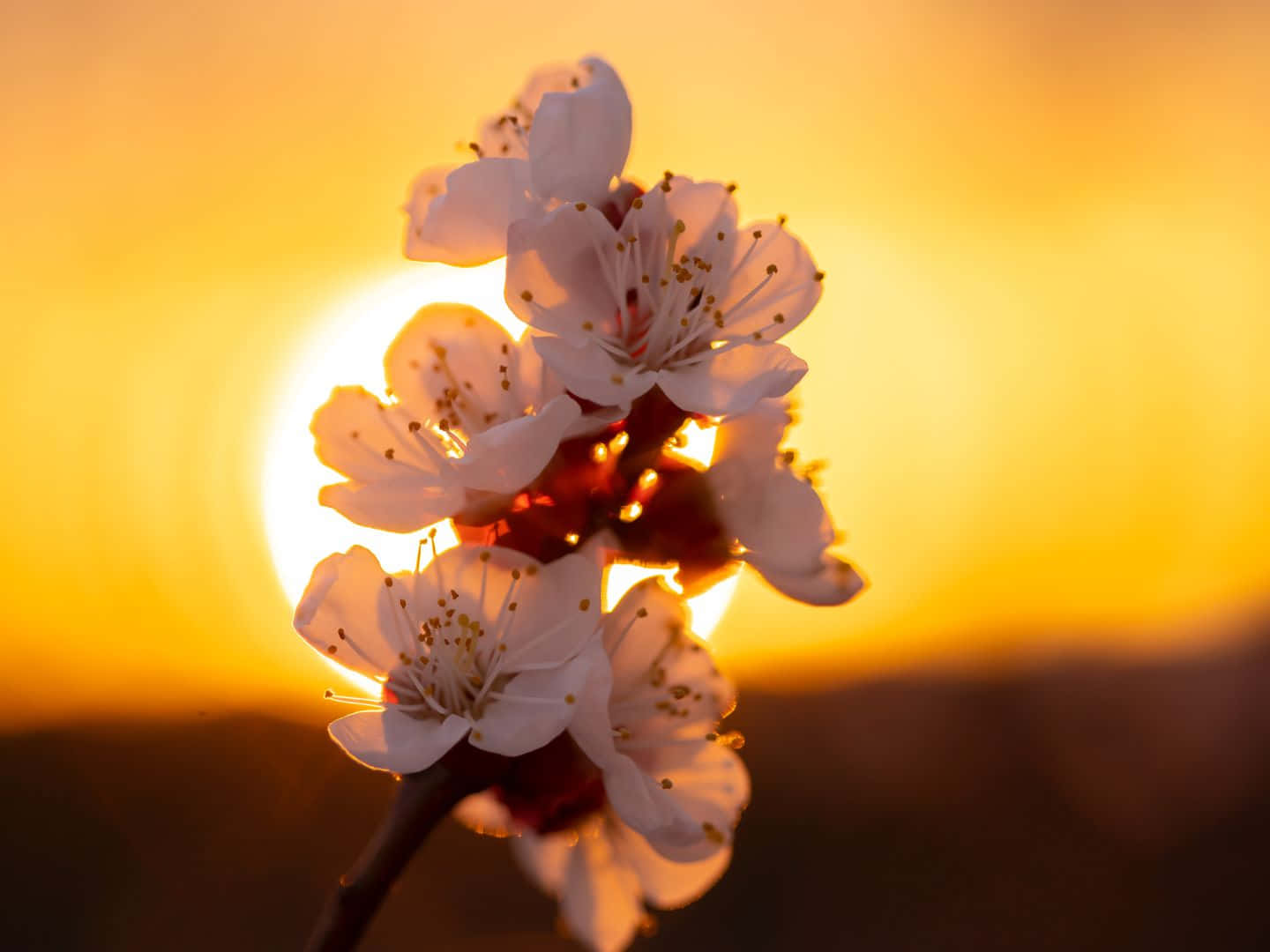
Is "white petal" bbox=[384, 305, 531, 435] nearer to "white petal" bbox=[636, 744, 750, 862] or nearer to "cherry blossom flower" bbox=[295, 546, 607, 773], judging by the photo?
"cherry blossom flower" bbox=[295, 546, 607, 773]

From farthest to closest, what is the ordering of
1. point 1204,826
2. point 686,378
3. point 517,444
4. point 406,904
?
1. point 1204,826
2. point 406,904
3. point 686,378
4. point 517,444

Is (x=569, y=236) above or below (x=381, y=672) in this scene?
above

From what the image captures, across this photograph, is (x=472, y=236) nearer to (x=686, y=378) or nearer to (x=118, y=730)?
(x=686, y=378)

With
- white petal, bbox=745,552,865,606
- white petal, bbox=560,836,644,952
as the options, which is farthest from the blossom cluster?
white petal, bbox=560,836,644,952

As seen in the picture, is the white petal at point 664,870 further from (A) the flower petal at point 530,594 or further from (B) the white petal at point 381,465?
(B) the white petal at point 381,465

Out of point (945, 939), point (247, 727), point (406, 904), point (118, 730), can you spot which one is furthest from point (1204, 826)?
point (247, 727)

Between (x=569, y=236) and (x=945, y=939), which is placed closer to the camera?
(x=569, y=236)
